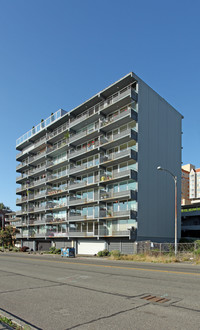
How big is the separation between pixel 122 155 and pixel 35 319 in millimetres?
32201

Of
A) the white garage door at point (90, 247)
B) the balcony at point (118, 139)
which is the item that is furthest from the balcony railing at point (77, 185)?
the white garage door at point (90, 247)

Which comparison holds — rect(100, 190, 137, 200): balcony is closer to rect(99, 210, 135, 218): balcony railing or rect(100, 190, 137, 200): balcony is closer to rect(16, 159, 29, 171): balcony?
rect(99, 210, 135, 218): balcony railing

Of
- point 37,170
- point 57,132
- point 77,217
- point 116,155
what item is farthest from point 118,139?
point 37,170

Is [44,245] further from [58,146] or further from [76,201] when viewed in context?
[58,146]

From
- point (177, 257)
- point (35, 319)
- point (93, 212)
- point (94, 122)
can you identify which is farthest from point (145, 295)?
point (94, 122)

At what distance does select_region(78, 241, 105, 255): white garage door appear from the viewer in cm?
4118

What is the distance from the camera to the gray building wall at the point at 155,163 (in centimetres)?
3778

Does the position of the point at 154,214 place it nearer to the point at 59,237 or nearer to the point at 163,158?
the point at 163,158

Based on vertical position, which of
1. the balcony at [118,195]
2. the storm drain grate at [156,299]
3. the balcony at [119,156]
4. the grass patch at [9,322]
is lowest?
the storm drain grate at [156,299]

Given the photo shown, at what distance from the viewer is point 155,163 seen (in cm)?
4028

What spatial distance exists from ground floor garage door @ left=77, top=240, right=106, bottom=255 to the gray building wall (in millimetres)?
7299

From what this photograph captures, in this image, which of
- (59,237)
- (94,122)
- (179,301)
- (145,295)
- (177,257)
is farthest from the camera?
(59,237)

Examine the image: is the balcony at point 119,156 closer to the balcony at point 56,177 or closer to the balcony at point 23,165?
the balcony at point 56,177

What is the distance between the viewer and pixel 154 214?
128 ft
